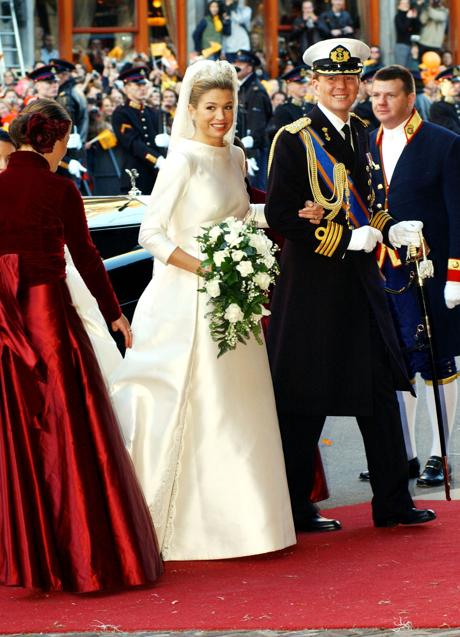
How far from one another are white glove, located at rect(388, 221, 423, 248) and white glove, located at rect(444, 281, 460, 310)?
14.3 inches

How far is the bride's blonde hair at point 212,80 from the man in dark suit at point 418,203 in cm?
141

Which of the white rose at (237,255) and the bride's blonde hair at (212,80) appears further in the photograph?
the bride's blonde hair at (212,80)

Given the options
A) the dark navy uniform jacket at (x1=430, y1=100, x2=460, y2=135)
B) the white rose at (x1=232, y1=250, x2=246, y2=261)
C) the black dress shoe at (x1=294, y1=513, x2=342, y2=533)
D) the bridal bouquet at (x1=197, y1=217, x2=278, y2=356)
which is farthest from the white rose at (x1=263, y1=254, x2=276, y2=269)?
the dark navy uniform jacket at (x1=430, y1=100, x2=460, y2=135)

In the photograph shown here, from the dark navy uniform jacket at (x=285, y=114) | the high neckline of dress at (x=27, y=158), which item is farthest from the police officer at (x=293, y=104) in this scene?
the high neckline of dress at (x=27, y=158)

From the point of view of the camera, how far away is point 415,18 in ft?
84.8

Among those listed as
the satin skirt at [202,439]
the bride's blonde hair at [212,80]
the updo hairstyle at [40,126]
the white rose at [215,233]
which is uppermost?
the bride's blonde hair at [212,80]

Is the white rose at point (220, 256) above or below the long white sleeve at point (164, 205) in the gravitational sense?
below

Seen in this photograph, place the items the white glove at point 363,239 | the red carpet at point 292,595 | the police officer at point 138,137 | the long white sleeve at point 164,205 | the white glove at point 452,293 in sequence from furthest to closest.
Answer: the police officer at point 138,137 < the white glove at point 452,293 < the white glove at point 363,239 < the long white sleeve at point 164,205 < the red carpet at point 292,595

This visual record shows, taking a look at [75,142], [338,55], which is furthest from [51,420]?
[75,142]

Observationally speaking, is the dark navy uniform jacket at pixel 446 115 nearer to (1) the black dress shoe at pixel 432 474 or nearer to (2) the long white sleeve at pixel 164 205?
(1) the black dress shoe at pixel 432 474

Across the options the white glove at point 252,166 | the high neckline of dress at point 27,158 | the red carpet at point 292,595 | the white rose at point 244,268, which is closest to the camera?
the red carpet at point 292,595

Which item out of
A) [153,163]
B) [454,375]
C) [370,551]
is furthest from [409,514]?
[153,163]

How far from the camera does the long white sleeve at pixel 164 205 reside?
5430 mm

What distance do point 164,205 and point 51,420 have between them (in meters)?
0.99
